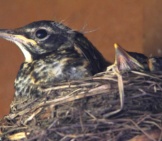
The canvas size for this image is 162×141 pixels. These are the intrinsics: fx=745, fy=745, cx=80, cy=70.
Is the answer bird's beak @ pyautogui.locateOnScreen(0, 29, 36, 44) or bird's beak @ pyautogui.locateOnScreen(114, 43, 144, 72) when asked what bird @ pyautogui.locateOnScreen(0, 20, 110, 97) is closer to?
bird's beak @ pyautogui.locateOnScreen(0, 29, 36, 44)

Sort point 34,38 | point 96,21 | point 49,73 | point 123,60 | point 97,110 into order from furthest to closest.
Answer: point 96,21, point 34,38, point 49,73, point 123,60, point 97,110

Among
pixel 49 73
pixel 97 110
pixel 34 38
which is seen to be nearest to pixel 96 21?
pixel 34 38

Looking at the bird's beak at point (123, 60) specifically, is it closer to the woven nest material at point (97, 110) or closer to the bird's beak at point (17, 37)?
the woven nest material at point (97, 110)

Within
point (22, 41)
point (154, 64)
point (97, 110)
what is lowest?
point (97, 110)

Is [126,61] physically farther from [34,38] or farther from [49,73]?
[34,38]

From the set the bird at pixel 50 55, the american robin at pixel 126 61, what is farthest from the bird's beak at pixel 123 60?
the bird at pixel 50 55

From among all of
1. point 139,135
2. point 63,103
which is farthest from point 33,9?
point 139,135
